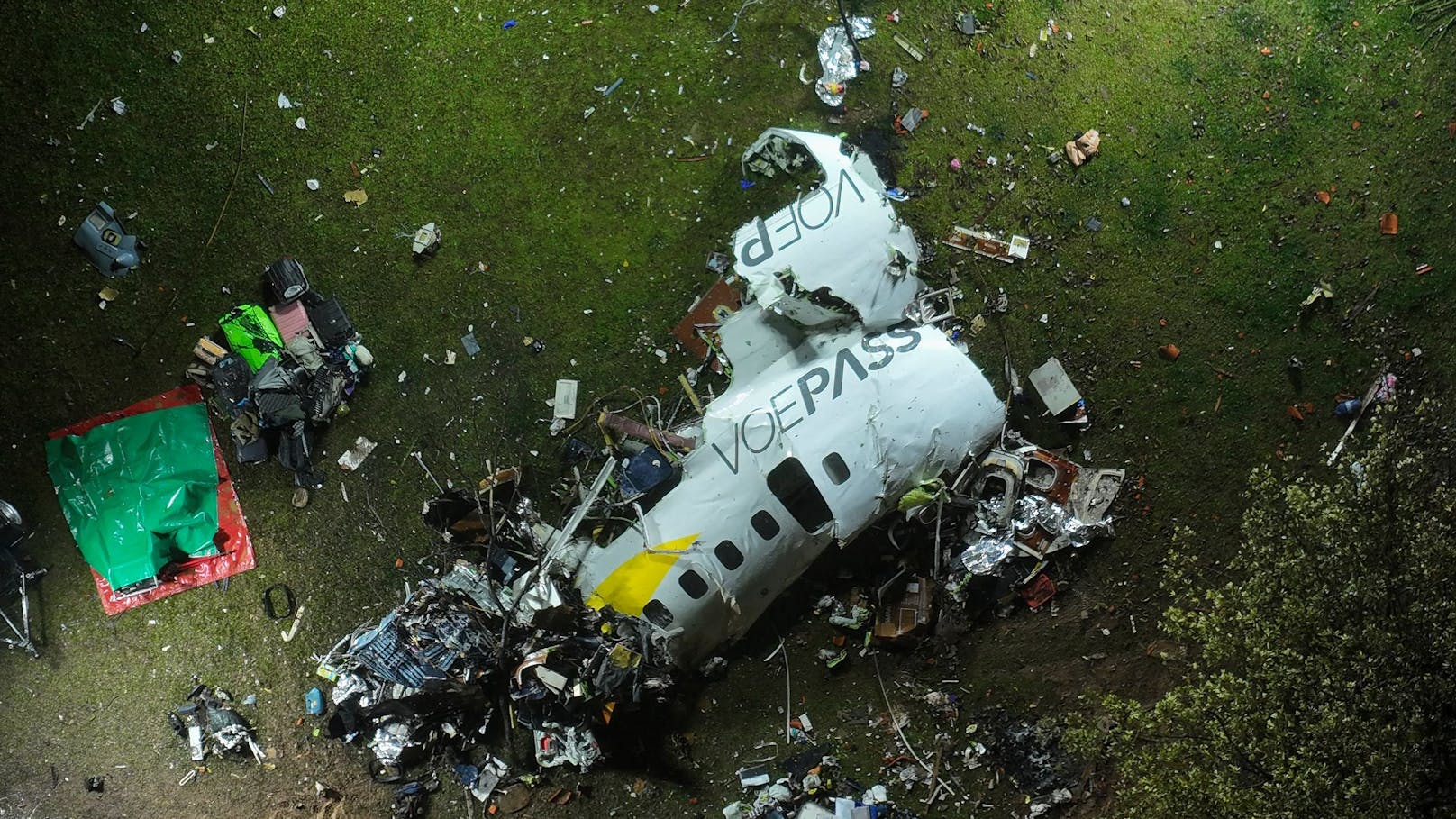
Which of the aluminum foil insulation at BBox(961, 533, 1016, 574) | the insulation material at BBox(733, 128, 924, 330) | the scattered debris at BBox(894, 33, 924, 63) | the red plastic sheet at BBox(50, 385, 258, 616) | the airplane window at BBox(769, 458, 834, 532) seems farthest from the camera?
the scattered debris at BBox(894, 33, 924, 63)

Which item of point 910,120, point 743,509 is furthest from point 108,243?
point 910,120

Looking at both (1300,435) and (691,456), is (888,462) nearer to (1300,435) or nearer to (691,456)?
(691,456)

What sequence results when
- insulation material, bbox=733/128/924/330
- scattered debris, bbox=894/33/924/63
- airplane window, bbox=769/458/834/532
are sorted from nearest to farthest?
1. airplane window, bbox=769/458/834/532
2. insulation material, bbox=733/128/924/330
3. scattered debris, bbox=894/33/924/63

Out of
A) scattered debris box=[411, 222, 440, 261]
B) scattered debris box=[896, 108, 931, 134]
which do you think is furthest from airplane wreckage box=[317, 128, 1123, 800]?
scattered debris box=[411, 222, 440, 261]

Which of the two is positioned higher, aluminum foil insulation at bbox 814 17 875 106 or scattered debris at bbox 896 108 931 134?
aluminum foil insulation at bbox 814 17 875 106

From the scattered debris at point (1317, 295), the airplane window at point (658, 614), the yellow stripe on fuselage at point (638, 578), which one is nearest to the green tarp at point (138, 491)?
the yellow stripe on fuselage at point (638, 578)

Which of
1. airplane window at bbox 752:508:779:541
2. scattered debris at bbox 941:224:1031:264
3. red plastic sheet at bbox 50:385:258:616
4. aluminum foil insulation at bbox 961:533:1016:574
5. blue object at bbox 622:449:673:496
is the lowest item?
aluminum foil insulation at bbox 961:533:1016:574

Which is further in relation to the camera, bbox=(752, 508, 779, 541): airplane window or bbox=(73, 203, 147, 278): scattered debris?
bbox=(73, 203, 147, 278): scattered debris

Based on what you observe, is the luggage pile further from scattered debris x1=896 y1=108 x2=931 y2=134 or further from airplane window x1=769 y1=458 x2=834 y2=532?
scattered debris x1=896 y1=108 x2=931 y2=134

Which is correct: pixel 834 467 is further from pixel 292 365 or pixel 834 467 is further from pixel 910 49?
pixel 292 365
